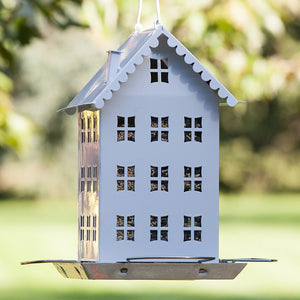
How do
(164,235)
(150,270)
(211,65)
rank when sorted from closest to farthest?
(150,270) < (164,235) < (211,65)

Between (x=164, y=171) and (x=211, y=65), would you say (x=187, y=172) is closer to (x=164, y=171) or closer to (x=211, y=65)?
(x=164, y=171)

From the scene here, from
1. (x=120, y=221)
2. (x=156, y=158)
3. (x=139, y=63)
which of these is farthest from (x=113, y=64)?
(x=120, y=221)

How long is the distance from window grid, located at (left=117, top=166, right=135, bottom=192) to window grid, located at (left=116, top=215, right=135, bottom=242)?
0.14m

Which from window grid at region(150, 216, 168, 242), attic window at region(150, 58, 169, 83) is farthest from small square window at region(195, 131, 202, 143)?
window grid at region(150, 216, 168, 242)

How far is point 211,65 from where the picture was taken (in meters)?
6.96

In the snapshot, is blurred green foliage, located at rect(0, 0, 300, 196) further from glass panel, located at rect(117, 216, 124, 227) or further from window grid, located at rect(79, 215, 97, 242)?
glass panel, located at rect(117, 216, 124, 227)

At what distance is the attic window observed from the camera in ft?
13.9

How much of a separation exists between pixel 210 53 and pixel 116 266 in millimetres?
3646

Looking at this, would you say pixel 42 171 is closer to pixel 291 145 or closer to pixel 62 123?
pixel 62 123

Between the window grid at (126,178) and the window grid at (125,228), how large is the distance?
0.14 m

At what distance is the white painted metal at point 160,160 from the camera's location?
4148 mm

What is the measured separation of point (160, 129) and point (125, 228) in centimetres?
50

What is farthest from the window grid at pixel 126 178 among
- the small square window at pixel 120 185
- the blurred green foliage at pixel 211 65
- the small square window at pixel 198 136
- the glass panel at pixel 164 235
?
the blurred green foliage at pixel 211 65

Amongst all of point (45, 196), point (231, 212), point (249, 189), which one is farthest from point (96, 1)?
point (249, 189)
